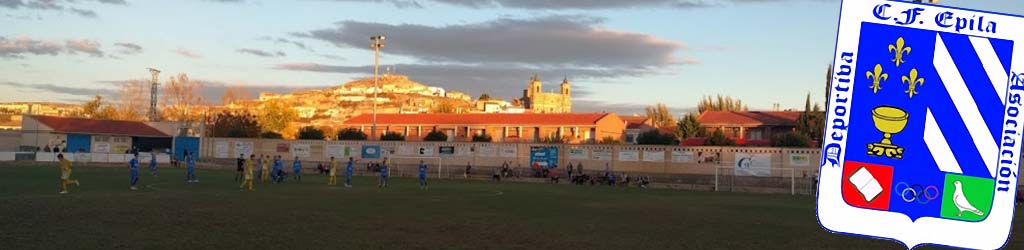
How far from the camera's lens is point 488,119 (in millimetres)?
106875

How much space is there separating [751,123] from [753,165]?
45.8 m

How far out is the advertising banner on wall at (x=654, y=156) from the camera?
55494 millimetres

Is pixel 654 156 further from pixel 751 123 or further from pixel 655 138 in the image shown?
pixel 751 123

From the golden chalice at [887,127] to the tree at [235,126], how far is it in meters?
94.0

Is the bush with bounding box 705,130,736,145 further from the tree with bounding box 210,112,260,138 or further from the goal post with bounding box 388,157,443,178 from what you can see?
the tree with bounding box 210,112,260,138

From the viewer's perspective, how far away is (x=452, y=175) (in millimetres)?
59250

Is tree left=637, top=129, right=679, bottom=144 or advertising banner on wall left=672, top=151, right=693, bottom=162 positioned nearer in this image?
advertising banner on wall left=672, top=151, right=693, bottom=162

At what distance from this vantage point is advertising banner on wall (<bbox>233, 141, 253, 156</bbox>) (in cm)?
6950

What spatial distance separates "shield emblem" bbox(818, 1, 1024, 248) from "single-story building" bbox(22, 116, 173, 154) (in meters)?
78.9

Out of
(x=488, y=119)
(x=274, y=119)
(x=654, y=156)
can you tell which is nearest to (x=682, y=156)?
(x=654, y=156)

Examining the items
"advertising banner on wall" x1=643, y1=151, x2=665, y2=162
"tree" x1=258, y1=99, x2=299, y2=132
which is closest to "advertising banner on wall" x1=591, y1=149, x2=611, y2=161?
"advertising banner on wall" x1=643, y1=151, x2=665, y2=162

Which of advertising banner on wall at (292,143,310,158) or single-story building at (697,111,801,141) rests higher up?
single-story building at (697,111,801,141)

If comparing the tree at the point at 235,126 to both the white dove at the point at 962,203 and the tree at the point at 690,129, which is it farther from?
A: the white dove at the point at 962,203

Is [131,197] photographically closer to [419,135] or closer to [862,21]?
[862,21]
